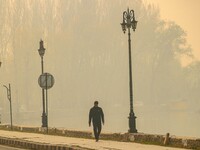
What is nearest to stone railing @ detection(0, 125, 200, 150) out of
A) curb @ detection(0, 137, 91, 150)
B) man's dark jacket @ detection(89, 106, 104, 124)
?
man's dark jacket @ detection(89, 106, 104, 124)

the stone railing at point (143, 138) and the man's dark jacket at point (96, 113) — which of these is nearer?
the stone railing at point (143, 138)

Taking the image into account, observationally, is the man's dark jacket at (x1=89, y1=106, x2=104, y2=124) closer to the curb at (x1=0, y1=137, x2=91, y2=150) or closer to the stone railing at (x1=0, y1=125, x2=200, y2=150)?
the stone railing at (x1=0, y1=125, x2=200, y2=150)

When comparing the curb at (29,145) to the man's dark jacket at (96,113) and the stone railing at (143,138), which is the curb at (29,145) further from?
the stone railing at (143,138)

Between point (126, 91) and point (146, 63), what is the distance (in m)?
8.53

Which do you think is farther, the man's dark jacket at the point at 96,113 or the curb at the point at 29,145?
the man's dark jacket at the point at 96,113

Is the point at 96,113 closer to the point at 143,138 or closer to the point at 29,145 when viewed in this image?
the point at 143,138

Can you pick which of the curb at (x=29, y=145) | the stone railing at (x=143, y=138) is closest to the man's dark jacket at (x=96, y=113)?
the stone railing at (x=143, y=138)

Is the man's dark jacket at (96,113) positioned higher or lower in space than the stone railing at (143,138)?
higher

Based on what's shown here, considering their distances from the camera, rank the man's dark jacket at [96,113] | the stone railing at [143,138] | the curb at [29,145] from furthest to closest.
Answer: the man's dark jacket at [96,113] < the curb at [29,145] < the stone railing at [143,138]

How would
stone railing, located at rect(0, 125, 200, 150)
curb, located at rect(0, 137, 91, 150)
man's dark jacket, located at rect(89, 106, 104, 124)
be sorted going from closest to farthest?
stone railing, located at rect(0, 125, 200, 150) < curb, located at rect(0, 137, 91, 150) < man's dark jacket, located at rect(89, 106, 104, 124)

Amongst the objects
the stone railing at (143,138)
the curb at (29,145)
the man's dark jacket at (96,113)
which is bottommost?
the curb at (29,145)

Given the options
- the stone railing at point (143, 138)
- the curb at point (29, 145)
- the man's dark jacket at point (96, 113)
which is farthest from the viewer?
the man's dark jacket at point (96, 113)

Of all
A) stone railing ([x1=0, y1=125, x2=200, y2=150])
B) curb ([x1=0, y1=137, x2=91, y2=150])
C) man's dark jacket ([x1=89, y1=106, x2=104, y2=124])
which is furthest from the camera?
man's dark jacket ([x1=89, y1=106, x2=104, y2=124])

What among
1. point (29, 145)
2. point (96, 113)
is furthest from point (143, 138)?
point (29, 145)
